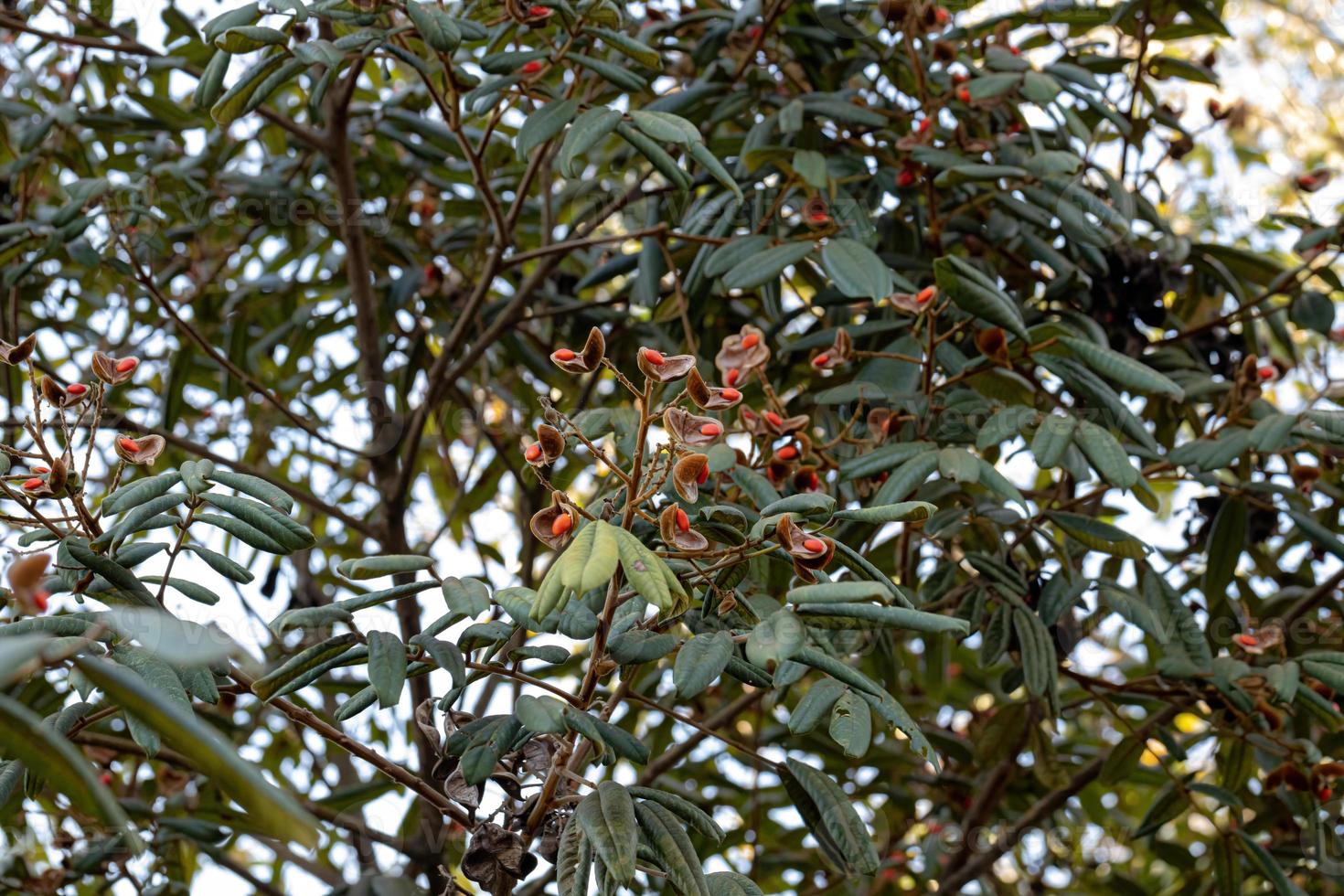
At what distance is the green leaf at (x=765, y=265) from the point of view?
1.60 m

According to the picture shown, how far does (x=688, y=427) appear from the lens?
1.05 meters

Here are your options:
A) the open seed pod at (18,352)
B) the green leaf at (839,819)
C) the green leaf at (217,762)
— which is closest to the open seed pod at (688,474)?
the green leaf at (839,819)

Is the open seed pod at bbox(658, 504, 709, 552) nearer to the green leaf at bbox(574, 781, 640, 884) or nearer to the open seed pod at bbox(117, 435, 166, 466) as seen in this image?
the green leaf at bbox(574, 781, 640, 884)

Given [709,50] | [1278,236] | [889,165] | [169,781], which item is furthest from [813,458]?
[1278,236]

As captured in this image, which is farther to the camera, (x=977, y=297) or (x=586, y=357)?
(x=977, y=297)

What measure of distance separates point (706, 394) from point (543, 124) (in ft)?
2.15

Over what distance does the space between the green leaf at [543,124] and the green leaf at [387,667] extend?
2.22ft

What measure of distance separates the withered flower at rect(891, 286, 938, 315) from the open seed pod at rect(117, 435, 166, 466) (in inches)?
32.4

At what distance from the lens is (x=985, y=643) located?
1663 millimetres

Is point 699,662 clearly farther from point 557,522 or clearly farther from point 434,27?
point 434,27

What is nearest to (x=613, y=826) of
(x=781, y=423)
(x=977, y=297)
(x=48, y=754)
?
(x=48, y=754)

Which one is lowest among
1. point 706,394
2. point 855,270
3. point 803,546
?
point 803,546

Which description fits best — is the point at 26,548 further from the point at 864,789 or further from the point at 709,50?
the point at 864,789

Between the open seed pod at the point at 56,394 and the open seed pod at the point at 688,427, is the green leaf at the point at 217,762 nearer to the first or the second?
the open seed pod at the point at 688,427
